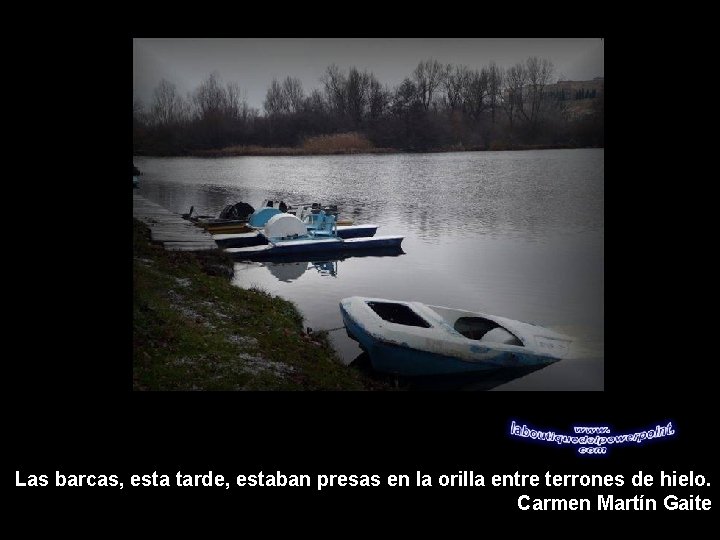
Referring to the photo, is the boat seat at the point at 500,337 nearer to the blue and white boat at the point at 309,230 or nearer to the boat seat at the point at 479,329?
the boat seat at the point at 479,329

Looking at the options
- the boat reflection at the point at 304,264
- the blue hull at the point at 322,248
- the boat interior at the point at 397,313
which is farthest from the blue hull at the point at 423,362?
the blue hull at the point at 322,248

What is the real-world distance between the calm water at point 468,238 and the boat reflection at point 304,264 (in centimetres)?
7

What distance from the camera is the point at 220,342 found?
28.7 feet

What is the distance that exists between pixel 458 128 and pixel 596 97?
347 cm

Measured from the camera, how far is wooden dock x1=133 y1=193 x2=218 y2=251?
684 inches

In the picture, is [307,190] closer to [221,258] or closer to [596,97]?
[221,258]

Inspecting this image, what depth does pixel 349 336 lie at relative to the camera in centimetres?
1135

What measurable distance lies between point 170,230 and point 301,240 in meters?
4.24

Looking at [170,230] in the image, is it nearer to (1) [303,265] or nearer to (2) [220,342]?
(1) [303,265]

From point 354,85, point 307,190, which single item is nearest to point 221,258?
point 307,190

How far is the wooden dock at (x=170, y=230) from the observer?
17375mm

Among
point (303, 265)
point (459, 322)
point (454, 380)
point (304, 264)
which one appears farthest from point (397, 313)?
point (304, 264)

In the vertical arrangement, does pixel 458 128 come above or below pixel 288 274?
above

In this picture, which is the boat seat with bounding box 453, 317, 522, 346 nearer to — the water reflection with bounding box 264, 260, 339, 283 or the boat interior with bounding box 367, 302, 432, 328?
the boat interior with bounding box 367, 302, 432, 328
